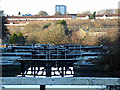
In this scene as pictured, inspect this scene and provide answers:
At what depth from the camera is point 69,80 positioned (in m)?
2.50

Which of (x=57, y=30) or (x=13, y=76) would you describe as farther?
(x=57, y=30)

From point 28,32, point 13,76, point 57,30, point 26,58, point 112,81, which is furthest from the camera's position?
point 28,32

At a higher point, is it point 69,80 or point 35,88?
point 69,80

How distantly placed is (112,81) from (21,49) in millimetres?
1826

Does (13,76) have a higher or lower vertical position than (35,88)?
higher

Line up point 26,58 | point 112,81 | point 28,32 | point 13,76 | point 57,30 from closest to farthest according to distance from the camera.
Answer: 1. point 112,81
2. point 13,76
3. point 26,58
4. point 57,30
5. point 28,32

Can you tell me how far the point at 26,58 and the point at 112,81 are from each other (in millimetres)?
1022

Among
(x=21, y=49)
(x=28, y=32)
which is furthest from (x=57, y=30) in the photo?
(x=21, y=49)

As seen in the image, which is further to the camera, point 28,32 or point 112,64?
point 28,32

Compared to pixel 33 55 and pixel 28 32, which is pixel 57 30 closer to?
pixel 28 32

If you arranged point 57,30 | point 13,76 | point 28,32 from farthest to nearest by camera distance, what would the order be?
point 28,32 < point 57,30 < point 13,76

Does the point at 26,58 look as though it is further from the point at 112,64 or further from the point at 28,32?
the point at 28,32

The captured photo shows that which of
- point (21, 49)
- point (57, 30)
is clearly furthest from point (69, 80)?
point (57, 30)

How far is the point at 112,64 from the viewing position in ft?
8.57
